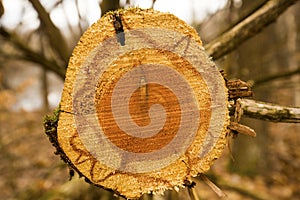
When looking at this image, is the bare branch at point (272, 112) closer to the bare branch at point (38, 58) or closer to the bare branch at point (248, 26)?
the bare branch at point (248, 26)

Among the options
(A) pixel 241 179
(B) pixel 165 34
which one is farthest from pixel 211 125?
(A) pixel 241 179

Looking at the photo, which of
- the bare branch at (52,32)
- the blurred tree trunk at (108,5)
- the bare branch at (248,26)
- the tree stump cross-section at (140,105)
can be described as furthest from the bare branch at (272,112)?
the bare branch at (52,32)

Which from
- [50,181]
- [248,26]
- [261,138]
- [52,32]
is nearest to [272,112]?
[248,26]

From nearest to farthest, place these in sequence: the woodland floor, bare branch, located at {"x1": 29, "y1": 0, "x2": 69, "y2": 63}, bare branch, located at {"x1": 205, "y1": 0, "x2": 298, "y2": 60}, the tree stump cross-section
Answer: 1. the tree stump cross-section
2. bare branch, located at {"x1": 205, "y1": 0, "x2": 298, "y2": 60}
3. bare branch, located at {"x1": 29, "y1": 0, "x2": 69, "y2": 63}
4. the woodland floor

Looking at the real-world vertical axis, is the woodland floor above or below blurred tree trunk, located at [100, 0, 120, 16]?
below

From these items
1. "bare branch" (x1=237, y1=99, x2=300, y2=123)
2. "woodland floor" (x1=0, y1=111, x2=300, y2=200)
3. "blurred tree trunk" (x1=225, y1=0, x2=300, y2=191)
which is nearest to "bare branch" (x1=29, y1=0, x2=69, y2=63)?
"woodland floor" (x1=0, y1=111, x2=300, y2=200)

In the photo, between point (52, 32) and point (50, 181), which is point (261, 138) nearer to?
point (50, 181)

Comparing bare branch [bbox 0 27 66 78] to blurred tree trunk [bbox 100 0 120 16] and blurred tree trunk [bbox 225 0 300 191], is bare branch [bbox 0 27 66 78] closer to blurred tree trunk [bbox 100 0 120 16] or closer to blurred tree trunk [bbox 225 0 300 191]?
blurred tree trunk [bbox 100 0 120 16]

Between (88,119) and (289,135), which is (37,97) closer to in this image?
(289,135)
